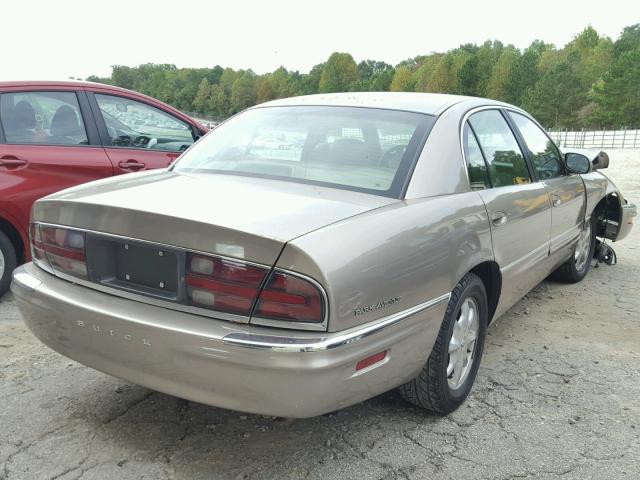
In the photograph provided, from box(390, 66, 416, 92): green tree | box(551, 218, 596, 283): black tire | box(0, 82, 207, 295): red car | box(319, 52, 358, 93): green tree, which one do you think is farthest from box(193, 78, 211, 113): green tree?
box(551, 218, 596, 283): black tire

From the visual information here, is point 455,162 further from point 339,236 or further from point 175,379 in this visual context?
point 175,379

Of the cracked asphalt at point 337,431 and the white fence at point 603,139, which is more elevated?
the cracked asphalt at point 337,431

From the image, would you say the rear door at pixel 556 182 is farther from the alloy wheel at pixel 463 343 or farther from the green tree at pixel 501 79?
the green tree at pixel 501 79

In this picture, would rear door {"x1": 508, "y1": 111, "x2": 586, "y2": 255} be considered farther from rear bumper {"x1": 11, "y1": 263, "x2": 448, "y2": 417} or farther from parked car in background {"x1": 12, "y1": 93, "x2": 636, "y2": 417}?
rear bumper {"x1": 11, "y1": 263, "x2": 448, "y2": 417}

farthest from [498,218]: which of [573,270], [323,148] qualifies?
[573,270]

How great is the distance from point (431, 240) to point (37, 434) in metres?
1.87

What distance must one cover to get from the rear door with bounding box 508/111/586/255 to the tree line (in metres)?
41.1

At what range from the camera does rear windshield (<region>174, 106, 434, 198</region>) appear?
2711 millimetres

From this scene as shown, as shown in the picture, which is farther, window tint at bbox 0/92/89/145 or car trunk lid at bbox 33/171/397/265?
window tint at bbox 0/92/89/145

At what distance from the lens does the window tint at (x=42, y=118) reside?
4.36 meters

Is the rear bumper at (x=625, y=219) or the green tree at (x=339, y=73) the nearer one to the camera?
the rear bumper at (x=625, y=219)

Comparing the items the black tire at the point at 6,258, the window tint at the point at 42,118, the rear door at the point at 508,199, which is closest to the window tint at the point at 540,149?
the rear door at the point at 508,199

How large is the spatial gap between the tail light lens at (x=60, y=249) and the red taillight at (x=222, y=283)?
567 millimetres

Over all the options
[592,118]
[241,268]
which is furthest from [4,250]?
[592,118]
